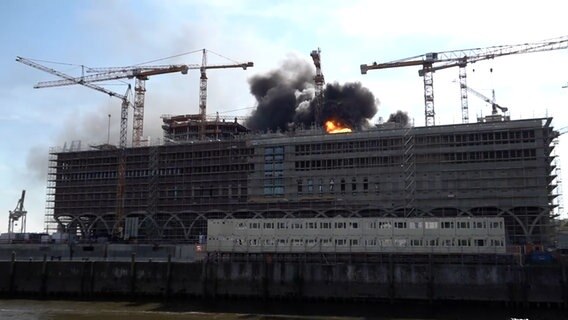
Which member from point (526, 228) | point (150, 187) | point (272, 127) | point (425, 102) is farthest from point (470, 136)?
point (150, 187)

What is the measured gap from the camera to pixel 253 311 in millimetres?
62031

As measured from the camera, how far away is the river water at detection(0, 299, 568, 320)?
58.1 m

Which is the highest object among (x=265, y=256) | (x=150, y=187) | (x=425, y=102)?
(x=425, y=102)

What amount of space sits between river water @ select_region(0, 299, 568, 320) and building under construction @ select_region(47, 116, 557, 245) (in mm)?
44642

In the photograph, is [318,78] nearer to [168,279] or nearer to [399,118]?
[399,118]

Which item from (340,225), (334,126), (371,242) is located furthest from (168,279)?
(334,126)

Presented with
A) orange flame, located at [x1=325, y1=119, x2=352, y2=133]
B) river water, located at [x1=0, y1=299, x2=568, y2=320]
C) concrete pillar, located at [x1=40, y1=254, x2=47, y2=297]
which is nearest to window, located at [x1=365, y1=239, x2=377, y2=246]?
river water, located at [x1=0, y1=299, x2=568, y2=320]

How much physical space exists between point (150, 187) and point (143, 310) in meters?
78.8

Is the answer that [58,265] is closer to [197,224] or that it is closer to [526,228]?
[197,224]

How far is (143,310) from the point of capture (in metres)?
62.5


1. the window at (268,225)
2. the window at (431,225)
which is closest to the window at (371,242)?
the window at (431,225)

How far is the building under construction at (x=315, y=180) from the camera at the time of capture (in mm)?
112438

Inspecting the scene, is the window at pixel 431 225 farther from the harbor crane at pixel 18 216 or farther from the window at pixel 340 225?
the harbor crane at pixel 18 216

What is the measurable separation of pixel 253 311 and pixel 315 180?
214 ft
